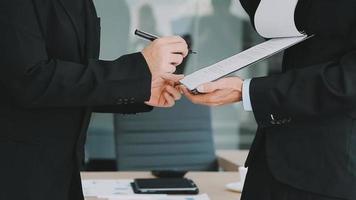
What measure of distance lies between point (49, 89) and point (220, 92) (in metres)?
0.39

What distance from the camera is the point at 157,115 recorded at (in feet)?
10.6

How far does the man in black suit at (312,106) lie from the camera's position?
49.8 inches

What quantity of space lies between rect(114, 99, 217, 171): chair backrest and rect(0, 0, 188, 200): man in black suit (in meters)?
1.75

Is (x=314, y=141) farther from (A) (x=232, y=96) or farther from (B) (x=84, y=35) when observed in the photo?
(B) (x=84, y=35)

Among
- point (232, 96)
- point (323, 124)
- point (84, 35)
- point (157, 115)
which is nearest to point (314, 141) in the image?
point (323, 124)

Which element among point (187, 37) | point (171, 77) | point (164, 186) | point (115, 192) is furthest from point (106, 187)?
point (187, 37)

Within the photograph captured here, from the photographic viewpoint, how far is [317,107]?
1.27 m

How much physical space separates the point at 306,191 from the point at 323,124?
0.50 feet

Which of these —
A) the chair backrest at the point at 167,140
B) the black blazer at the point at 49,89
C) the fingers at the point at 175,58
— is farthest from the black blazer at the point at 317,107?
the chair backrest at the point at 167,140

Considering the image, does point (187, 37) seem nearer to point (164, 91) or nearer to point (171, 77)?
point (164, 91)

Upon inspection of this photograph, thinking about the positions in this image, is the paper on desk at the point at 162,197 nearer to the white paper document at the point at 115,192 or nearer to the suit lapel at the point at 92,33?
the white paper document at the point at 115,192

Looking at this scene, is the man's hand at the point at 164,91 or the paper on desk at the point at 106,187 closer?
the man's hand at the point at 164,91

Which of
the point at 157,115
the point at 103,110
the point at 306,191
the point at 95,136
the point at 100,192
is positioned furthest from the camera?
the point at 95,136

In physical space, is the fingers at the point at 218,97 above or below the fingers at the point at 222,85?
below
